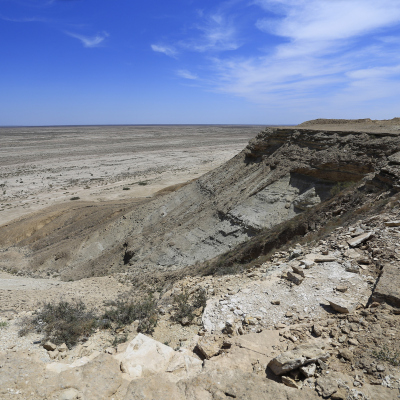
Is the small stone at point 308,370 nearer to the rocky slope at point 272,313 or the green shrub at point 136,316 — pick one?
the rocky slope at point 272,313

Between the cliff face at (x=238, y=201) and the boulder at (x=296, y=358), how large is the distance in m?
6.88

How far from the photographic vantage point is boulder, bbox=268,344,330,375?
4.10 m

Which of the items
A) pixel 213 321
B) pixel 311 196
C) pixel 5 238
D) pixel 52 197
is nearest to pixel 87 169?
pixel 52 197

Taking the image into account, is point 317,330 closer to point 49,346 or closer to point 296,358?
point 296,358

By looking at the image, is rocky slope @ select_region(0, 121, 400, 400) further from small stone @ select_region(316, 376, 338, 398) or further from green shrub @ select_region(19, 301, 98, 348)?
green shrub @ select_region(19, 301, 98, 348)

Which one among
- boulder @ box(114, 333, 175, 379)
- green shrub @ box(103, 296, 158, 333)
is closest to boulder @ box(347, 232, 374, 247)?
boulder @ box(114, 333, 175, 379)

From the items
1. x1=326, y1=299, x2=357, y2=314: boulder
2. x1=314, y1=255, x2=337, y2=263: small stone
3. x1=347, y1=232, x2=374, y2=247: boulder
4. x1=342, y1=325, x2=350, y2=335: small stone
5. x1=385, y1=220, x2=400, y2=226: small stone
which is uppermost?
x1=385, y1=220, x2=400, y2=226: small stone

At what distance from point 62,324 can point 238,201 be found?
33.6 ft

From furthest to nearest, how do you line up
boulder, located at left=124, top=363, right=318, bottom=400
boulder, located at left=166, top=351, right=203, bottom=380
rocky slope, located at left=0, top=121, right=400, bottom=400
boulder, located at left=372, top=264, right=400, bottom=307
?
1. boulder, located at left=372, top=264, right=400, bottom=307
2. boulder, located at left=166, top=351, right=203, bottom=380
3. rocky slope, located at left=0, top=121, right=400, bottom=400
4. boulder, located at left=124, top=363, right=318, bottom=400

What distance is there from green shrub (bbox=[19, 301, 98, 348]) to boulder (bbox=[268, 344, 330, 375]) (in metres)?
3.88

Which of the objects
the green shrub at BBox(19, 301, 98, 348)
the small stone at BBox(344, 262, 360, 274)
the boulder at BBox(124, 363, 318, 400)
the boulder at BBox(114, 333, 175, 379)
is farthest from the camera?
the small stone at BBox(344, 262, 360, 274)

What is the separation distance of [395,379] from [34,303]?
8.73 metres

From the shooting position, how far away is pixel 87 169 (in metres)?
53.8

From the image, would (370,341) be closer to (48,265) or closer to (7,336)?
(7,336)
